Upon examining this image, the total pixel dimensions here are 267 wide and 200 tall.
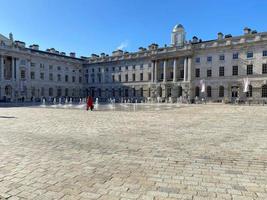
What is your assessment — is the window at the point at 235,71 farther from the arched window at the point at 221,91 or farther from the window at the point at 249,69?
the arched window at the point at 221,91

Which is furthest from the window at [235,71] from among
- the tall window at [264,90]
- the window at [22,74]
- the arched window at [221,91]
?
the window at [22,74]

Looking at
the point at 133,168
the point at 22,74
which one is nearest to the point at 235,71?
the point at 133,168

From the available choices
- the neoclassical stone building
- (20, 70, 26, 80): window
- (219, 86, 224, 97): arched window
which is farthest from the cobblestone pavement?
(20, 70, 26, 80): window

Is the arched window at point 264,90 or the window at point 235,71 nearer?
the arched window at point 264,90

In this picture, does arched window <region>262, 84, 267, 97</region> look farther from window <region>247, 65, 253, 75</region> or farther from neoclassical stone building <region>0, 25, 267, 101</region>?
window <region>247, 65, 253, 75</region>

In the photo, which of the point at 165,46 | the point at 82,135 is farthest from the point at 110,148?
the point at 165,46

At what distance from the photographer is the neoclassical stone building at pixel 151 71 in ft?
146

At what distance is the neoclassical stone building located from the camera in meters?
44.6

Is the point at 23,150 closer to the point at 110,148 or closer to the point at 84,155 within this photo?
the point at 84,155

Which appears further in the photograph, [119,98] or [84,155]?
[119,98]

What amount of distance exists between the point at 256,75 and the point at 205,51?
1203 cm

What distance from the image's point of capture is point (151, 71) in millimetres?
59594

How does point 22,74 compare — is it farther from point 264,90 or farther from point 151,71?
point 264,90

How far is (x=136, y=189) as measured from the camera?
4.04 meters
